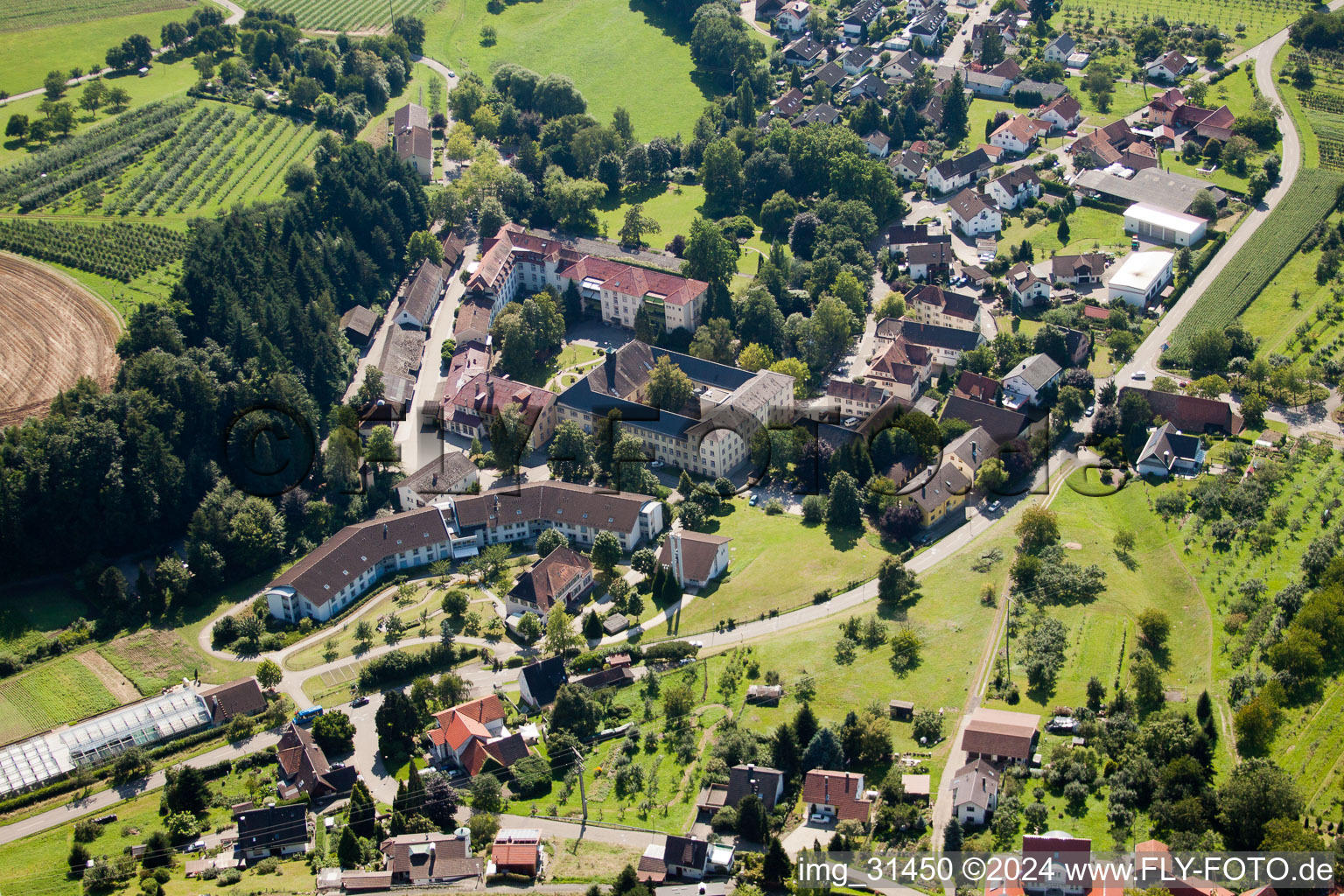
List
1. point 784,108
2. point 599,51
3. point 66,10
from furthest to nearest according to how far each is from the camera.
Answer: point 599,51 → point 66,10 → point 784,108

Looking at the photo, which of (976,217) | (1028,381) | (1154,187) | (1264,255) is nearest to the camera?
(1028,381)

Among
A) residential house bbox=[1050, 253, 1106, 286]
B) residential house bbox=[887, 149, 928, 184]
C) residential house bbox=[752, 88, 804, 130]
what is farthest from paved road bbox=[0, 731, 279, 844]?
residential house bbox=[752, 88, 804, 130]

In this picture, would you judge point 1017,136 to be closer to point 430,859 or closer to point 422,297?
point 422,297

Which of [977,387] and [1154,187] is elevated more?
[1154,187]

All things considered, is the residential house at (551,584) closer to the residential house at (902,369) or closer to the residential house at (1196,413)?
the residential house at (902,369)

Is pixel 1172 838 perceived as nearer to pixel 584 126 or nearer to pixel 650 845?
pixel 650 845

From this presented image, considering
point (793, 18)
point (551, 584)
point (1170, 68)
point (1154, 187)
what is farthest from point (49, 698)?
point (1170, 68)

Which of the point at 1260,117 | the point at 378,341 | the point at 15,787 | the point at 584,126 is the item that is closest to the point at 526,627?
the point at 15,787
